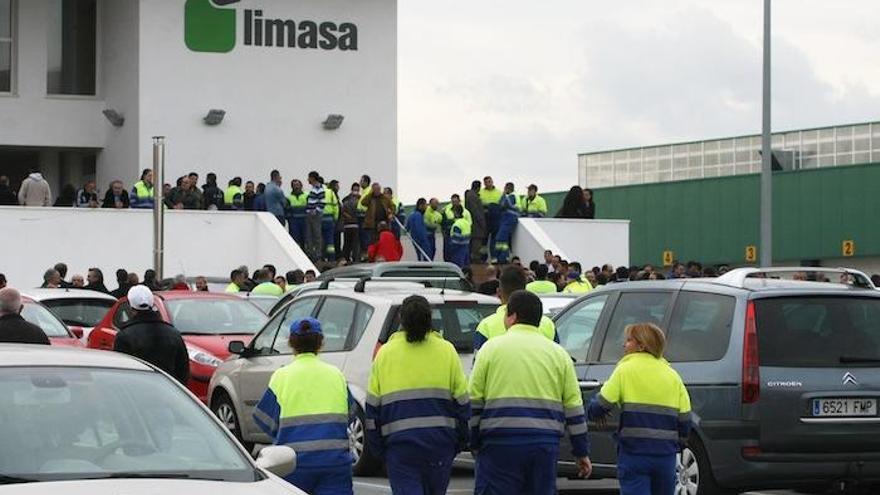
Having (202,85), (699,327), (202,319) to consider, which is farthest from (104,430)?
(202,85)

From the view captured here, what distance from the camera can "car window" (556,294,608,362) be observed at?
555 inches

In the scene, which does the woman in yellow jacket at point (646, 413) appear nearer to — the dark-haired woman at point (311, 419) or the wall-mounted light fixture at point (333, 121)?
the dark-haired woman at point (311, 419)

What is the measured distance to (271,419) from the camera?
10391 millimetres

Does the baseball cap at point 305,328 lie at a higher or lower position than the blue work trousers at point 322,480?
higher

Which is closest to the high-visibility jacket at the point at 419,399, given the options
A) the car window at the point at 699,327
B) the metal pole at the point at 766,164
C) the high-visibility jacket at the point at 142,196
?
the car window at the point at 699,327

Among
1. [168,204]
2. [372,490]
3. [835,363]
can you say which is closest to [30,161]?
[168,204]

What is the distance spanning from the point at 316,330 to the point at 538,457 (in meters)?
1.42

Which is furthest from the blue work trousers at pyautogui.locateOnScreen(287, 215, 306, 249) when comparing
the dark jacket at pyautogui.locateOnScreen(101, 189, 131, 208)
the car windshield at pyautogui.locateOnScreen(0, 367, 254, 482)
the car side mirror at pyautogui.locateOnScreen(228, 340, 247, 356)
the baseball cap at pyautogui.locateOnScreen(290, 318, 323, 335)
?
the car windshield at pyautogui.locateOnScreen(0, 367, 254, 482)

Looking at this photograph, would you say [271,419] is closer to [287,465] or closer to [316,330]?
[316,330]

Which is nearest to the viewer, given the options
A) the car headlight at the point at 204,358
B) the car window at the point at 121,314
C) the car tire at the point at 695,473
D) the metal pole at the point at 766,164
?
the car tire at the point at 695,473

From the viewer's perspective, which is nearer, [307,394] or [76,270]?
[307,394]

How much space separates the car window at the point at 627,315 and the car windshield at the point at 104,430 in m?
6.13

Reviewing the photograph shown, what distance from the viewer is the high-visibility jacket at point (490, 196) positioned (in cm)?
3672

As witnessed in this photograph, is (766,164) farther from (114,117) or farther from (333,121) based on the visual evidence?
(114,117)
